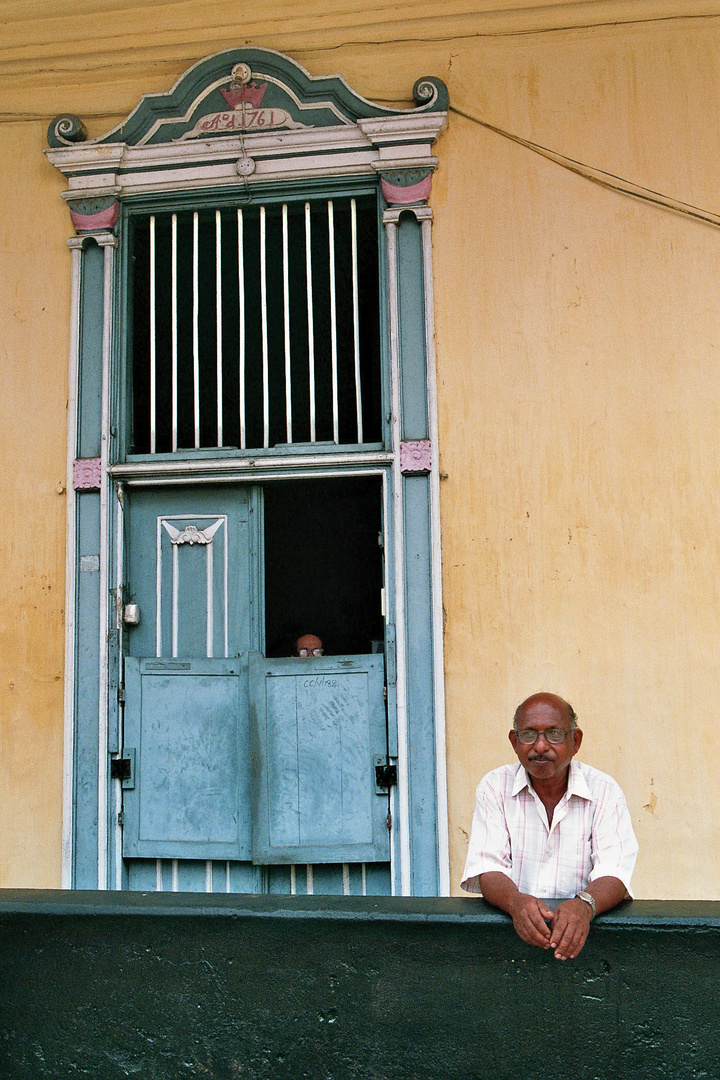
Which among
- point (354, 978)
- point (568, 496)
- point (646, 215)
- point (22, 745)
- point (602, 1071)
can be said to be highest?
point (646, 215)

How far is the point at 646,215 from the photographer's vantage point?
5.02 meters

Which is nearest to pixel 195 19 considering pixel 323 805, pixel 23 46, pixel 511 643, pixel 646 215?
pixel 23 46

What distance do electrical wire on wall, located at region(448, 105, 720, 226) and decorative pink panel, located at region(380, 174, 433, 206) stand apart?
0.42m

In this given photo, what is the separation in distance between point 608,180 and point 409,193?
3.30 feet

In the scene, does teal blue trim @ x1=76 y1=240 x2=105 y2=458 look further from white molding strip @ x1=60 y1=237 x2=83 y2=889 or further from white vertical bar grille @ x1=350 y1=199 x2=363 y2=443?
white vertical bar grille @ x1=350 y1=199 x2=363 y2=443

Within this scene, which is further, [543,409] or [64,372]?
[64,372]

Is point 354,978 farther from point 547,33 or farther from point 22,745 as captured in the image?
point 547,33

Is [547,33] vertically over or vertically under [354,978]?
over

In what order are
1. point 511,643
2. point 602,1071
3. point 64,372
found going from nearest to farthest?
point 602,1071 < point 511,643 < point 64,372

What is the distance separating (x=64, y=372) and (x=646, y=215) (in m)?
3.12

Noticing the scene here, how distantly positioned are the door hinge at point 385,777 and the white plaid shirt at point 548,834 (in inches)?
71.1

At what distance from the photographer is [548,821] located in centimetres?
306

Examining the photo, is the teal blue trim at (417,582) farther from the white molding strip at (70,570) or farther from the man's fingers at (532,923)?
the man's fingers at (532,923)

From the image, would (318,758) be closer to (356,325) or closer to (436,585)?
(436,585)
